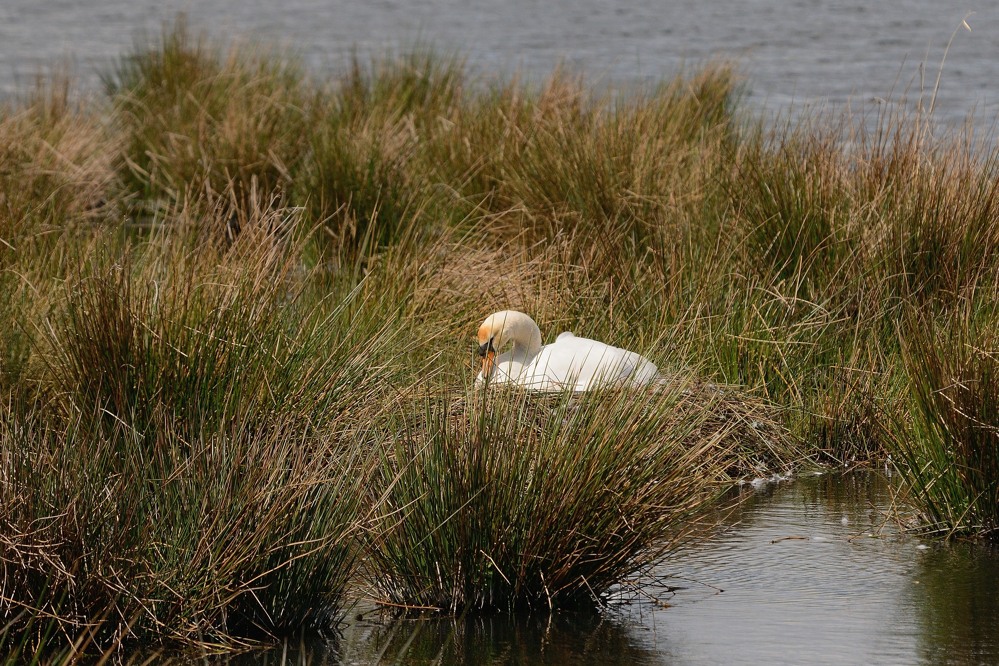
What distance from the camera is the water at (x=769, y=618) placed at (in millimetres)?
4141

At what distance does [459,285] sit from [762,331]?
1.47 meters

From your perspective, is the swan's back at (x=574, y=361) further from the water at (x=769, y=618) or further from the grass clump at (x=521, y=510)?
the grass clump at (x=521, y=510)

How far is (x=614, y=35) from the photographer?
23.6m

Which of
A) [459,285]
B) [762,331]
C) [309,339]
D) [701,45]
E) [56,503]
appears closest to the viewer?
[56,503]

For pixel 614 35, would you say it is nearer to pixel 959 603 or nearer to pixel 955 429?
pixel 955 429

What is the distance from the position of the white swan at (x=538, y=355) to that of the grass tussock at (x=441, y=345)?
0.16 m

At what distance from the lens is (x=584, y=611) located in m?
4.50

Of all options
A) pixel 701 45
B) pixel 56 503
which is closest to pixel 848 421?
pixel 56 503

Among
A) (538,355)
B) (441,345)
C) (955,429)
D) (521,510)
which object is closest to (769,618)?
(521,510)

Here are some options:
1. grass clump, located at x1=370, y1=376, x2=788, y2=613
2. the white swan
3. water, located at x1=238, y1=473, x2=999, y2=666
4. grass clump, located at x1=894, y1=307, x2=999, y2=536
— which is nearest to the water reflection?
water, located at x1=238, y1=473, x2=999, y2=666

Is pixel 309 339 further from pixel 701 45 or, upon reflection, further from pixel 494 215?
pixel 701 45

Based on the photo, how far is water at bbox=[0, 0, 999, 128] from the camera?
16719mm

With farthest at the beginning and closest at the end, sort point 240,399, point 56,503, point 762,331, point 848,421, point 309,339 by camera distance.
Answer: point 762,331 < point 848,421 < point 309,339 < point 240,399 < point 56,503

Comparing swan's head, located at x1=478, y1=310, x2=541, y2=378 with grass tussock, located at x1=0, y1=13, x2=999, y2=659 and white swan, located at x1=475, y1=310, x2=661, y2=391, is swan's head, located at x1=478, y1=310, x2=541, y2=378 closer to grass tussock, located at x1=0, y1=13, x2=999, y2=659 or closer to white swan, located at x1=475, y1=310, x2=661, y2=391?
white swan, located at x1=475, y1=310, x2=661, y2=391
